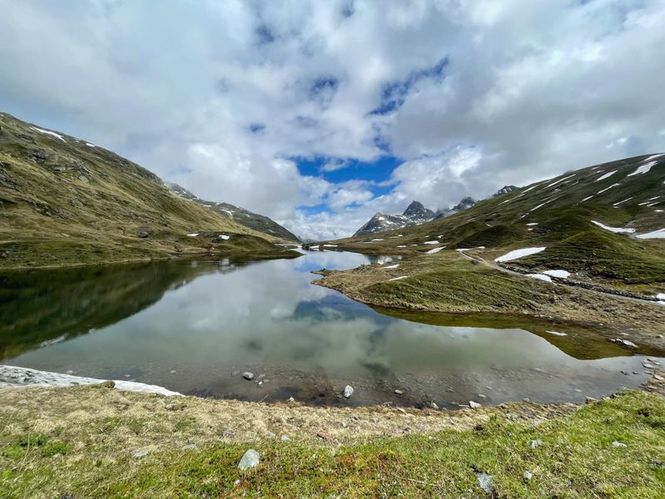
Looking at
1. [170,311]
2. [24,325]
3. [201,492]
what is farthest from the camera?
[170,311]

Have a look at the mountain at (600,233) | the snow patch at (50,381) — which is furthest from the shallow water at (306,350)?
the mountain at (600,233)

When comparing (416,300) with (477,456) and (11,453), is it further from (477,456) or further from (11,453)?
(11,453)

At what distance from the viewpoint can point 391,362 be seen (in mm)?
30547

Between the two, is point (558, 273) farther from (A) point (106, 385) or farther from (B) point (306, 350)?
(A) point (106, 385)

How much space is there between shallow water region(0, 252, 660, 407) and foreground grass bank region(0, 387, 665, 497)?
6974 mm

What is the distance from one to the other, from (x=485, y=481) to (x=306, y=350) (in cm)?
2535

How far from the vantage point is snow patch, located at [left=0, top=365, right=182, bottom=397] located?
865 inches

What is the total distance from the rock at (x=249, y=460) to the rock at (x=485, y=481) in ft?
25.3

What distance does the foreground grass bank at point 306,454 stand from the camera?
8.98 metres

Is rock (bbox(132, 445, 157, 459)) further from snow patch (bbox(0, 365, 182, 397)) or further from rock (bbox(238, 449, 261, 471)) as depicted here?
snow patch (bbox(0, 365, 182, 397))

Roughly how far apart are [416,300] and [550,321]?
804 inches

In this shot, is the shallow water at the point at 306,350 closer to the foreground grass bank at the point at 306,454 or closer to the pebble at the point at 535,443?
the foreground grass bank at the point at 306,454

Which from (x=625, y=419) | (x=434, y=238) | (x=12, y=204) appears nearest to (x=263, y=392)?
(x=625, y=419)

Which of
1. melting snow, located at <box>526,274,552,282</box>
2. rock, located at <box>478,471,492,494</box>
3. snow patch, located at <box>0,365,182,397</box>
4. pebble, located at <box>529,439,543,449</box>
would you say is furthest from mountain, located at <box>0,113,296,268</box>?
melting snow, located at <box>526,274,552,282</box>
